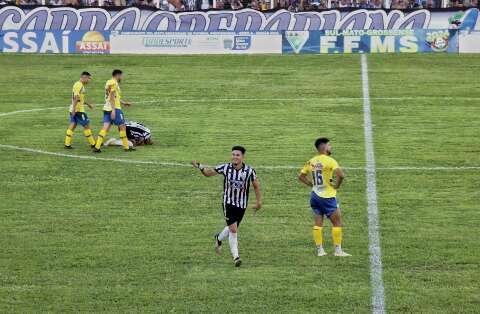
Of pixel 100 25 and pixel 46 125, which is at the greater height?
pixel 100 25

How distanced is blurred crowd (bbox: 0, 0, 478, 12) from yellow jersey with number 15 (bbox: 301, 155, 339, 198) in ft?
121

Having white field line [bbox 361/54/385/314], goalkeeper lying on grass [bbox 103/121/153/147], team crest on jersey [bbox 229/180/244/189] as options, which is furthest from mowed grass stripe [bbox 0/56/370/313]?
team crest on jersey [bbox 229/180/244/189]

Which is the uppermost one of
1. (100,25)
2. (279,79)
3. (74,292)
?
(100,25)

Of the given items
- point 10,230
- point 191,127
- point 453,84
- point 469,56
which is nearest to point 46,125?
point 191,127

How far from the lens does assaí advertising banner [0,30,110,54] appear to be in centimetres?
5416

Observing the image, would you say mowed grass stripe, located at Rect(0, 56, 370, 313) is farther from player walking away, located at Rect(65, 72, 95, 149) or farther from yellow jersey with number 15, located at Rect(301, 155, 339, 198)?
yellow jersey with number 15, located at Rect(301, 155, 339, 198)

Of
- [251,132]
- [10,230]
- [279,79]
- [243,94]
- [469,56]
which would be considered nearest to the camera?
[10,230]

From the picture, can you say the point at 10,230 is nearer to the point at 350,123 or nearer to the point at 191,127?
the point at 191,127

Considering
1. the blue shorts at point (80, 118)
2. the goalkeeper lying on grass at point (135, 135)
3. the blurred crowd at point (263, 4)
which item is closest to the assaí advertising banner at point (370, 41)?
the blurred crowd at point (263, 4)

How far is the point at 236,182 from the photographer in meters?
18.8

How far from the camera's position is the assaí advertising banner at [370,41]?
173 ft

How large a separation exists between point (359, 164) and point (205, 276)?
443 inches

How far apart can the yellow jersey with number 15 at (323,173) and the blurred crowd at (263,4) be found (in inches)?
1450

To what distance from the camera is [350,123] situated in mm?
35656
